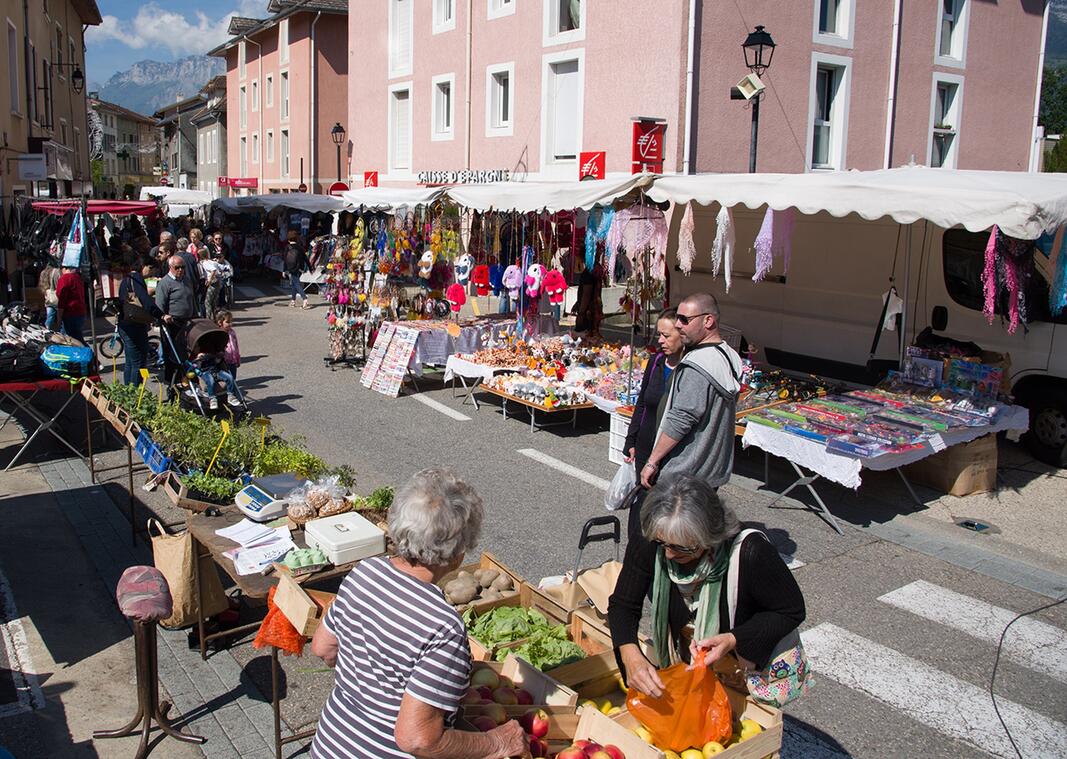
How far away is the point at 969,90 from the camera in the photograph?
63.7 feet

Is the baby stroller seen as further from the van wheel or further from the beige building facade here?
the van wheel

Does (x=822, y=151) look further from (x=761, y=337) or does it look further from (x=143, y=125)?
(x=143, y=125)

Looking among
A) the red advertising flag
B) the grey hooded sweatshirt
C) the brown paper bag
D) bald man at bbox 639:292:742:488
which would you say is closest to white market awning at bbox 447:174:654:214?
bald man at bbox 639:292:742:488

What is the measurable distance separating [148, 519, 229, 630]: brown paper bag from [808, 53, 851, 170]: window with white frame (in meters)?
15.0

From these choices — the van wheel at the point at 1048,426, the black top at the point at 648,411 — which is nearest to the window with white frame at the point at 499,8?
the van wheel at the point at 1048,426

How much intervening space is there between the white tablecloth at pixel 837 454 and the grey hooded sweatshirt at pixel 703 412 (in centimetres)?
241

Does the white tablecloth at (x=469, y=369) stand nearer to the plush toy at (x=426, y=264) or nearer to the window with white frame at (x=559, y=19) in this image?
the plush toy at (x=426, y=264)

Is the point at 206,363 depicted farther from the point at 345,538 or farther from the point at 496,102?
the point at 496,102

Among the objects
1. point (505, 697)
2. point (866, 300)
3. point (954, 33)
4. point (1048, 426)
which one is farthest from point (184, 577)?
point (954, 33)

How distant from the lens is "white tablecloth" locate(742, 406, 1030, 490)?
6.93 metres

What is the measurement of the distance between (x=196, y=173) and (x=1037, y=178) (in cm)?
6109

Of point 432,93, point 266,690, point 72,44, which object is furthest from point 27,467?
point 72,44

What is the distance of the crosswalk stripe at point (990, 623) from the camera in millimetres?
5148

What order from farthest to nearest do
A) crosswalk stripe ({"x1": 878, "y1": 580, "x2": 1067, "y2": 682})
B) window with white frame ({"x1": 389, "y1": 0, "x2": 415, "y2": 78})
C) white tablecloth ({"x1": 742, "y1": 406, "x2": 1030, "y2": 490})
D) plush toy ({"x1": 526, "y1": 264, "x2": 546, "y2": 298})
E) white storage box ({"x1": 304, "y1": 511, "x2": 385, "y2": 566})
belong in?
window with white frame ({"x1": 389, "y1": 0, "x2": 415, "y2": 78}) → plush toy ({"x1": 526, "y1": 264, "x2": 546, "y2": 298}) → white tablecloth ({"x1": 742, "y1": 406, "x2": 1030, "y2": 490}) → crosswalk stripe ({"x1": 878, "y1": 580, "x2": 1067, "y2": 682}) → white storage box ({"x1": 304, "y1": 511, "x2": 385, "y2": 566})
